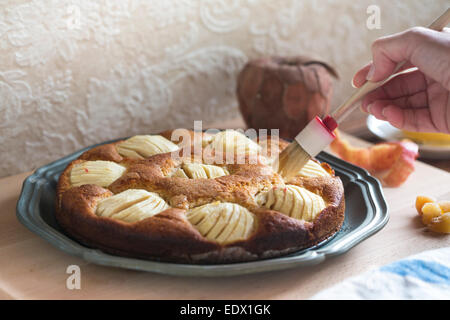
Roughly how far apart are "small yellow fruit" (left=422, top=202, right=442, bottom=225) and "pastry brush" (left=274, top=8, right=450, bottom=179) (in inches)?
8.2

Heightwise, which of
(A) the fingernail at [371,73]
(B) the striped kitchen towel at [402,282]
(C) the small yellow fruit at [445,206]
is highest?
(A) the fingernail at [371,73]

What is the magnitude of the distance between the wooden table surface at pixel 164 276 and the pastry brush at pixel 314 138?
0.57 feet

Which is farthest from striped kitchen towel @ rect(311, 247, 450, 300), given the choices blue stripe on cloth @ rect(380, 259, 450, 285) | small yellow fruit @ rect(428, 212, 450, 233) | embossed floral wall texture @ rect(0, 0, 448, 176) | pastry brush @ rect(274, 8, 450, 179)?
embossed floral wall texture @ rect(0, 0, 448, 176)

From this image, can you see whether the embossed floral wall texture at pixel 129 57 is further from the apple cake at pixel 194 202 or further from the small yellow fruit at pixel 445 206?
the small yellow fruit at pixel 445 206

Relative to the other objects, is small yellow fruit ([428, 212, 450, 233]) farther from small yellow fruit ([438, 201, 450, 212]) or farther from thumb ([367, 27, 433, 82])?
thumb ([367, 27, 433, 82])

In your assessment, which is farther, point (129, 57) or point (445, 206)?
point (129, 57)

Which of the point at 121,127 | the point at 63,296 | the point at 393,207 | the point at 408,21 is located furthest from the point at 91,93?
the point at 408,21

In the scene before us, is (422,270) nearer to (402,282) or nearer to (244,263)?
(402,282)

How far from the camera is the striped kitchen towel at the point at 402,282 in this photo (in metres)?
0.65

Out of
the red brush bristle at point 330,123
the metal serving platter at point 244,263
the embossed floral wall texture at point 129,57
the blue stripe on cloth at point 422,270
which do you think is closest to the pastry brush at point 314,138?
the red brush bristle at point 330,123

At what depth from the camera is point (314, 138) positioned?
836mm

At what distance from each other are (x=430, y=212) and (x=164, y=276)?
47cm

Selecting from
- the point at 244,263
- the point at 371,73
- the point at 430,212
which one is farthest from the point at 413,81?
the point at 244,263

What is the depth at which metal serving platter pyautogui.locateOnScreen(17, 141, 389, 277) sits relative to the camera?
2.12 ft
